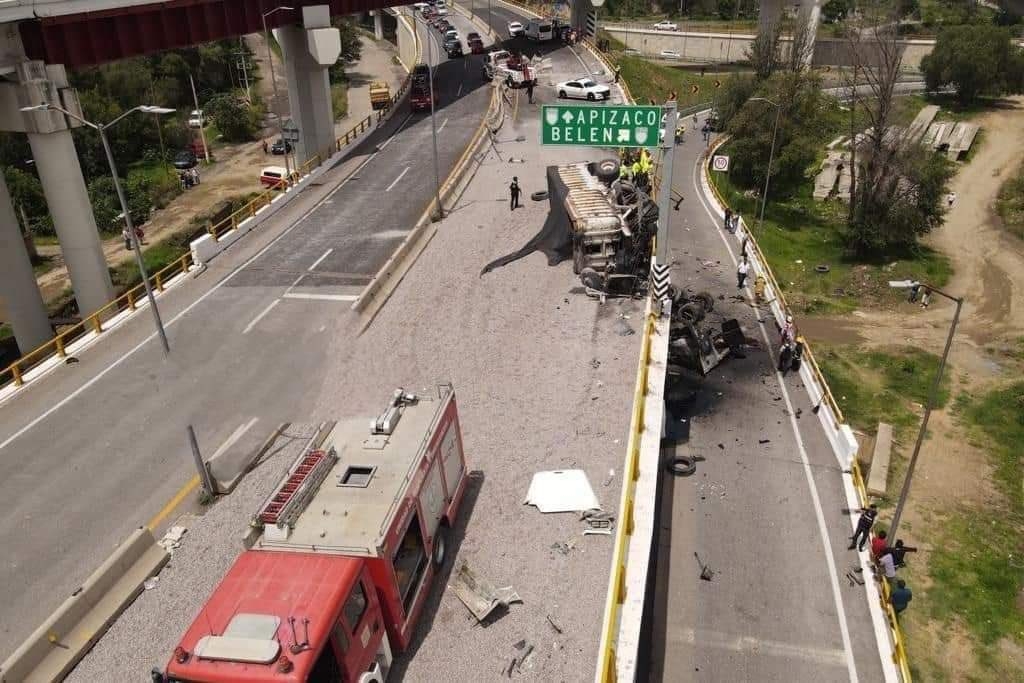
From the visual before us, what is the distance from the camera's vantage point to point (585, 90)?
52438 mm

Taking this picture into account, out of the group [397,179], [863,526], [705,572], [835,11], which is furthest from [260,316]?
[835,11]

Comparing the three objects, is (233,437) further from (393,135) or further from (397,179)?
(393,135)

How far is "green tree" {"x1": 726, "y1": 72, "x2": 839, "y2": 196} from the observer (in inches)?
1875

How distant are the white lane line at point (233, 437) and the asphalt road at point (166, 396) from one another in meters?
0.09

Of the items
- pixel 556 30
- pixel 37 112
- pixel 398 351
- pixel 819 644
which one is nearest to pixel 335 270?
pixel 398 351

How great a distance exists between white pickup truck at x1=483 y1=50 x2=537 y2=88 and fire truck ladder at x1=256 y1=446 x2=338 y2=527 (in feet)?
157

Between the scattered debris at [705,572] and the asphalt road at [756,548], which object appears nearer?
the asphalt road at [756,548]

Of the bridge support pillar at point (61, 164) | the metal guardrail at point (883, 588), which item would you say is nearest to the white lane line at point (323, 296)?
the bridge support pillar at point (61, 164)

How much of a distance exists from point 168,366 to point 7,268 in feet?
44.9

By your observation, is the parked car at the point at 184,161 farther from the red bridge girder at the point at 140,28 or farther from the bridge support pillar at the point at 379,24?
the bridge support pillar at the point at 379,24

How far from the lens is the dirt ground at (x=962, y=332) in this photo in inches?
845

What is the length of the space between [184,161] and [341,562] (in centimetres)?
6734

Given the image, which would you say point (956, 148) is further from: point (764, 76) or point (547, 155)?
point (547, 155)

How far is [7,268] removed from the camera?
29875 millimetres
